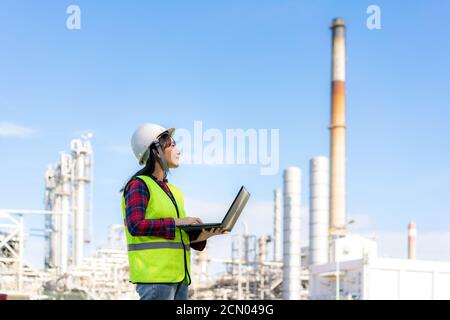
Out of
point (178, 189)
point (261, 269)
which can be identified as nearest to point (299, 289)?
point (261, 269)

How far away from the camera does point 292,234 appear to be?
44.2 m

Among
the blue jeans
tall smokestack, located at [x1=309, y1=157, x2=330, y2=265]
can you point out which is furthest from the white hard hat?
tall smokestack, located at [x1=309, y1=157, x2=330, y2=265]

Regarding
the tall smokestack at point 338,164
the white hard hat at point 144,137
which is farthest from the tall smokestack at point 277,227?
the white hard hat at point 144,137

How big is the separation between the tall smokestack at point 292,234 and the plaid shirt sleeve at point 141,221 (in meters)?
40.3

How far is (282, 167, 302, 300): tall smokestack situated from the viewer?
43.1m

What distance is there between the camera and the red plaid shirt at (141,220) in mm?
3295

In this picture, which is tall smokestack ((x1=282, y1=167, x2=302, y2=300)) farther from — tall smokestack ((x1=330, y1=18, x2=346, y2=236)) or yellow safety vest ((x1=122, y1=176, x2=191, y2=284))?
yellow safety vest ((x1=122, y1=176, x2=191, y2=284))

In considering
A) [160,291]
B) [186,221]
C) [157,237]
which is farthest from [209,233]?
[160,291]

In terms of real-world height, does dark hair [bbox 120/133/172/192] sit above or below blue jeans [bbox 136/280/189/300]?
above

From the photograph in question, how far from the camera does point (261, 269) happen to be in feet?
148

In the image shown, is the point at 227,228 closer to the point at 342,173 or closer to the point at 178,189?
the point at 178,189

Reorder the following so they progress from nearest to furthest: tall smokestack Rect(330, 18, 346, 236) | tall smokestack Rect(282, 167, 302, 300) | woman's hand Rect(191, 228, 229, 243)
→ woman's hand Rect(191, 228, 229, 243)
tall smokestack Rect(282, 167, 302, 300)
tall smokestack Rect(330, 18, 346, 236)

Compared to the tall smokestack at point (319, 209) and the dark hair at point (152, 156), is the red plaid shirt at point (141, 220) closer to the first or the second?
the dark hair at point (152, 156)

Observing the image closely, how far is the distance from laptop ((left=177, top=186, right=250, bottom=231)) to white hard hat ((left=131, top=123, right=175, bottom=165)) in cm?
50
